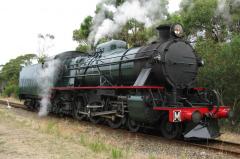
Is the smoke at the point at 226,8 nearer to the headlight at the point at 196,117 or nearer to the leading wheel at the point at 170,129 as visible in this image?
the leading wheel at the point at 170,129

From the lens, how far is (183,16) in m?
24.0

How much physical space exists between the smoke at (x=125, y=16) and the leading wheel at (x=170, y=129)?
7.05 m

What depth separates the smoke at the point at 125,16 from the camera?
56.2ft

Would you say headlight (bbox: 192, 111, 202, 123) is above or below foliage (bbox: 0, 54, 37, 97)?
below

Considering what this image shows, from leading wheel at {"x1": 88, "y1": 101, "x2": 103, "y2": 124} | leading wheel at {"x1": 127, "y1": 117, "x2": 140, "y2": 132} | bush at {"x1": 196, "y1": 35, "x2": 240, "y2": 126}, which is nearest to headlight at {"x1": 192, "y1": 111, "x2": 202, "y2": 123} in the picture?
leading wheel at {"x1": 127, "y1": 117, "x2": 140, "y2": 132}

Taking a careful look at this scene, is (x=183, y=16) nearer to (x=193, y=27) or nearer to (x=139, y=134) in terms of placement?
(x=193, y=27)

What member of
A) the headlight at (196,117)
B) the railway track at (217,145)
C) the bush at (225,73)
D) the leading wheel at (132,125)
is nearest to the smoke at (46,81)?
the leading wheel at (132,125)

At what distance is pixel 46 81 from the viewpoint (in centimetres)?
1947

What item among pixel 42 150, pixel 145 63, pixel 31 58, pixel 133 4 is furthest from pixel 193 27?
pixel 31 58

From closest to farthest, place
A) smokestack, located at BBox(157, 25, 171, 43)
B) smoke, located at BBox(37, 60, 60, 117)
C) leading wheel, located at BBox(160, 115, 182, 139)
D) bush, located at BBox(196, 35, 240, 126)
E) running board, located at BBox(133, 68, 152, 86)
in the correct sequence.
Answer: leading wheel, located at BBox(160, 115, 182, 139), running board, located at BBox(133, 68, 152, 86), smokestack, located at BBox(157, 25, 171, 43), bush, located at BBox(196, 35, 240, 126), smoke, located at BBox(37, 60, 60, 117)

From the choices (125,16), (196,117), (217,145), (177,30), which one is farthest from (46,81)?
(217,145)

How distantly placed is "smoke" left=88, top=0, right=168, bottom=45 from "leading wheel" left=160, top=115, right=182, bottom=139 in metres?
7.05

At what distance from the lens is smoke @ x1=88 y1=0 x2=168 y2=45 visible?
1712 cm

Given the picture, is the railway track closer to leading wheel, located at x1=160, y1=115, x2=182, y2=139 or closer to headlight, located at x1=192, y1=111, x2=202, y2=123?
leading wheel, located at x1=160, y1=115, x2=182, y2=139
